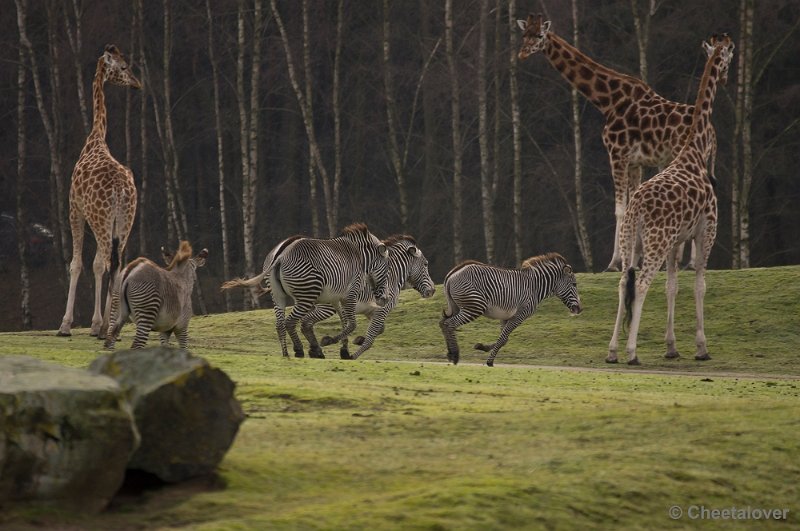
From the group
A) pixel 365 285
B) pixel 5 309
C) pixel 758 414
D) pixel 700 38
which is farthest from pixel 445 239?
pixel 758 414

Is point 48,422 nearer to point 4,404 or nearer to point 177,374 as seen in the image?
point 4,404

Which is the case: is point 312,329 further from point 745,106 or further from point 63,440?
point 745,106

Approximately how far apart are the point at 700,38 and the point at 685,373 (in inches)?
948

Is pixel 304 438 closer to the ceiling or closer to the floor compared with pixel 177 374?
closer to the floor

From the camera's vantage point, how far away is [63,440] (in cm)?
831

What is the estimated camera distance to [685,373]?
66.6ft

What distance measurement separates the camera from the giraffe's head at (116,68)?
26.2 m

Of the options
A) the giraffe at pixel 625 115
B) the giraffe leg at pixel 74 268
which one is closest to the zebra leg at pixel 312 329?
the giraffe leg at pixel 74 268

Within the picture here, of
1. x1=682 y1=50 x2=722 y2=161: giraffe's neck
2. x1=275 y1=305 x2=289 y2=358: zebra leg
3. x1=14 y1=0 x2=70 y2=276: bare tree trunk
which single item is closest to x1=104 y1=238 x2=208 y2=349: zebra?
x1=275 y1=305 x2=289 y2=358: zebra leg

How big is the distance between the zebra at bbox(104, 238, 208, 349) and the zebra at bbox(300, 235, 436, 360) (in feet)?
7.53

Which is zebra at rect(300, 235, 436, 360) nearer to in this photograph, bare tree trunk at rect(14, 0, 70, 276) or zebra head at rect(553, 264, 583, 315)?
zebra head at rect(553, 264, 583, 315)

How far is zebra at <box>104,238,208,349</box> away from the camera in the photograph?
57.3 feet

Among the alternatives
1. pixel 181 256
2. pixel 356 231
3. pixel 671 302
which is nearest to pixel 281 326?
pixel 356 231

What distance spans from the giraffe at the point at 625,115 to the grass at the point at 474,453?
28.0 feet
